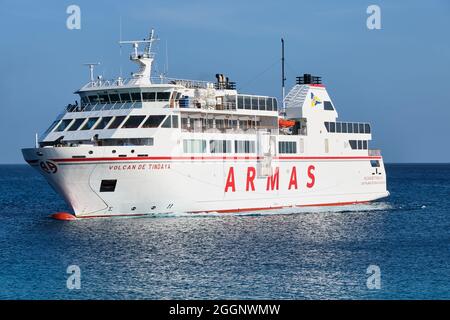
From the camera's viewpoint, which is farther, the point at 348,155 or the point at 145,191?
the point at 348,155

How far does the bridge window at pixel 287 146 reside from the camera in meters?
55.6

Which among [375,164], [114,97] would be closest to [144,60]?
[114,97]

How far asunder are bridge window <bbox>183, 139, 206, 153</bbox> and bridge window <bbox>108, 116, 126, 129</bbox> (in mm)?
4067

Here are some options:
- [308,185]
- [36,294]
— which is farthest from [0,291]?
[308,185]

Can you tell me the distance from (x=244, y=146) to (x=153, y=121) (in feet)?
26.7

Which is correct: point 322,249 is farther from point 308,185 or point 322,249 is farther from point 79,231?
point 308,185

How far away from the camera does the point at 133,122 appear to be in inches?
1854

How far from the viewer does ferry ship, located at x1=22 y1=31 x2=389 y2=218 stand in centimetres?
4519

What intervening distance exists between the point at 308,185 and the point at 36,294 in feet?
104

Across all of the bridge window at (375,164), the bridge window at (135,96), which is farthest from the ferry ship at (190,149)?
the bridge window at (375,164)

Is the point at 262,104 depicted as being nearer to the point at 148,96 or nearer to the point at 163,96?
the point at 163,96

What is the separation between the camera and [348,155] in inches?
2454

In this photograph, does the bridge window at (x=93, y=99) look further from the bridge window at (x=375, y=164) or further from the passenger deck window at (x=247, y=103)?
the bridge window at (x=375, y=164)
